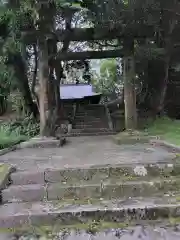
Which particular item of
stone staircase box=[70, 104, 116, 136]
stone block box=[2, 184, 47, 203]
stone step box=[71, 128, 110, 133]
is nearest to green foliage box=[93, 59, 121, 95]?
stone staircase box=[70, 104, 116, 136]

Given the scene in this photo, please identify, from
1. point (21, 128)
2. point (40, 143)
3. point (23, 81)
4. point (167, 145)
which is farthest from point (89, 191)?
point (23, 81)

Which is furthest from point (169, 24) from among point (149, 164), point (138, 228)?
point (138, 228)

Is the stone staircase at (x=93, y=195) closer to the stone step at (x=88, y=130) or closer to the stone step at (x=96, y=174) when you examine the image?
the stone step at (x=96, y=174)

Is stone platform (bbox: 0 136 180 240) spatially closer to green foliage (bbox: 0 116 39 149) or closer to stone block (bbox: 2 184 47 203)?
stone block (bbox: 2 184 47 203)

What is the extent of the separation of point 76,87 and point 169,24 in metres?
14.9

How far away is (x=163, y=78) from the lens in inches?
490

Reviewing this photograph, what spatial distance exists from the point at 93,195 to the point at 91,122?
8.47 metres

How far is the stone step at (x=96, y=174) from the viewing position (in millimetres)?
5035

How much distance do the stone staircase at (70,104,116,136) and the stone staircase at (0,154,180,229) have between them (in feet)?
19.4

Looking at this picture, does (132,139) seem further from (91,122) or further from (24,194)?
(91,122)

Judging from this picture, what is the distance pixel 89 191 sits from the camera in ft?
15.4

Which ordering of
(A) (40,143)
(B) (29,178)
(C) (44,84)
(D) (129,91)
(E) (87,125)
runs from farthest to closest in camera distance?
(E) (87,125), (D) (129,91), (C) (44,84), (A) (40,143), (B) (29,178)

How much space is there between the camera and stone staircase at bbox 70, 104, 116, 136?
11.5 meters

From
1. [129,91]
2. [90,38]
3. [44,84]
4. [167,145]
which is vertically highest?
[90,38]
